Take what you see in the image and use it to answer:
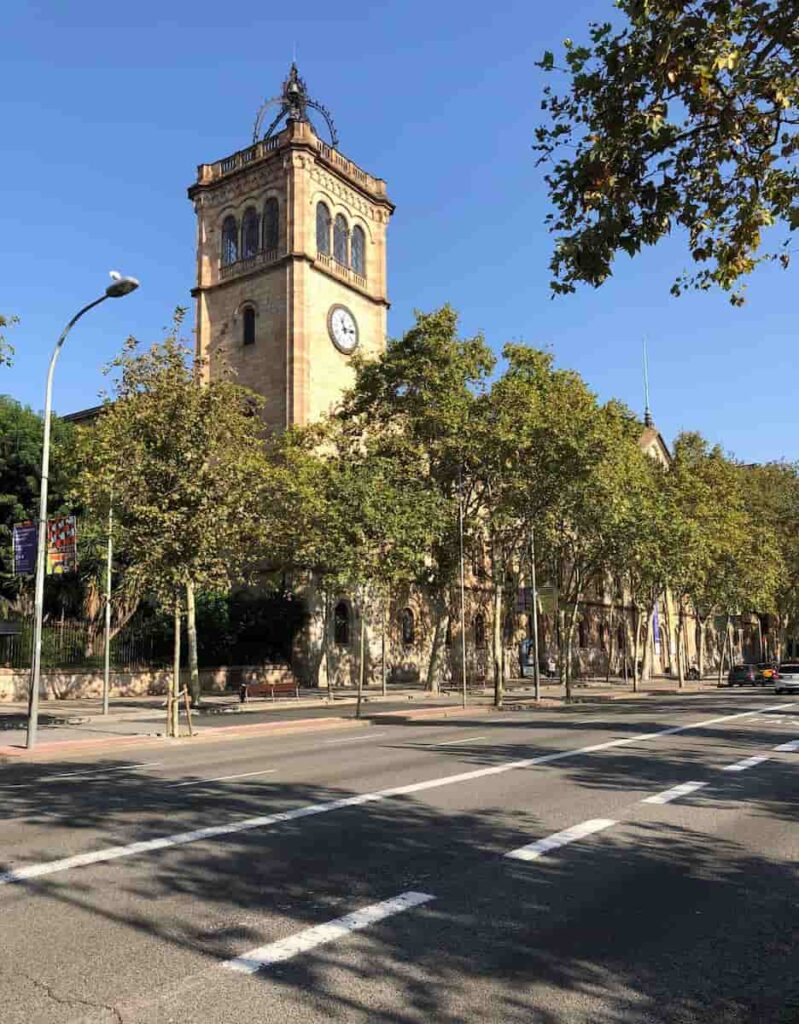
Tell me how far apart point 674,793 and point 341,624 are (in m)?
33.6

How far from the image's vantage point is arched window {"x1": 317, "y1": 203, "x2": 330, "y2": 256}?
154ft

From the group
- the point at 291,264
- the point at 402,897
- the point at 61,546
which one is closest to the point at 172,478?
the point at 61,546

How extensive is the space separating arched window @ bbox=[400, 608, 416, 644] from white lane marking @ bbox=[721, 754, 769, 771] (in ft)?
108

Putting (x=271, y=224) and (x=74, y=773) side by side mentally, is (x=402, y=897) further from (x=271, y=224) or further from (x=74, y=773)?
(x=271, y=224)

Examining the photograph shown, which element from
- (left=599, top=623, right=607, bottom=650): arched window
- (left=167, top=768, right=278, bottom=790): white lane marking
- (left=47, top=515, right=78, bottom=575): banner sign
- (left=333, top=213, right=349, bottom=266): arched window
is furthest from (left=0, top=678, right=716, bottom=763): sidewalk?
(left=599, top=623, right=607, bottom=650): arched window

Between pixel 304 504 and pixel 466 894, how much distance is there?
2460 cm

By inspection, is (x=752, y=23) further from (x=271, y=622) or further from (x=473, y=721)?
(x=271, y=622)

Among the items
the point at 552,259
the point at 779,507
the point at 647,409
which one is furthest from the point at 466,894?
the point at 647,409

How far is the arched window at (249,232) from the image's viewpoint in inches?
1874

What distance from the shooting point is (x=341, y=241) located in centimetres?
4881

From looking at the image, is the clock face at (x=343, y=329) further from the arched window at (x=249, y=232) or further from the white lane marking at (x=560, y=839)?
the white lane marking at (x=560, y=839)

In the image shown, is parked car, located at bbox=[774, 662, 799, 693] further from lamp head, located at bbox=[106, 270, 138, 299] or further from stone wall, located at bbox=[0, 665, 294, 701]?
lamp head, located at bbox=[106, 270, 138, 299]

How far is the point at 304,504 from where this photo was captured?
99.2 ft

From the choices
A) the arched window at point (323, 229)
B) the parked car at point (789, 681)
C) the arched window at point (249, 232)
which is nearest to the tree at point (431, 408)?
the arched window at point (323, 229)
